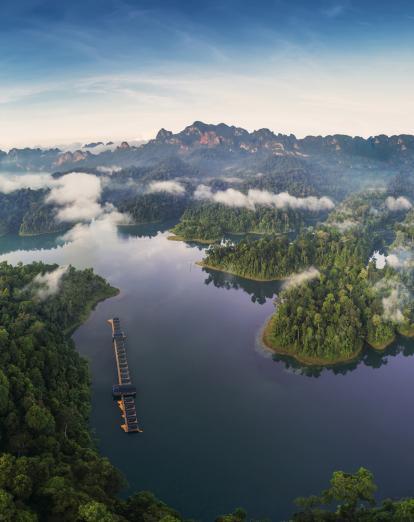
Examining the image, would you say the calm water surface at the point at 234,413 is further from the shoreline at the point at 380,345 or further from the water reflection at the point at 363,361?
the shoreline at the point at 380,345

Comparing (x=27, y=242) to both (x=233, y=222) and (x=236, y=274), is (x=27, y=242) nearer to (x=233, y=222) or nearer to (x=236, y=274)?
(x=233, y=222)

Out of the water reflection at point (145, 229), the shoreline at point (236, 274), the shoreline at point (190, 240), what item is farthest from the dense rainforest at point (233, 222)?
the shoreline at point (236, 274)

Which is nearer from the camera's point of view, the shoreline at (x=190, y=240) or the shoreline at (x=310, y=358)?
the shoreline at (x=310, y=358)

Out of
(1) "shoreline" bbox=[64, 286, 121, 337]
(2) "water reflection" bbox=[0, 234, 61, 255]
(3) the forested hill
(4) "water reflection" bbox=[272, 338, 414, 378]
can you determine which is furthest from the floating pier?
(2) "water reflection" bbox=[0, 234, 61, 255]

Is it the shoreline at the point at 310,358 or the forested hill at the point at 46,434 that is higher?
the forested hill at the point at 46,434

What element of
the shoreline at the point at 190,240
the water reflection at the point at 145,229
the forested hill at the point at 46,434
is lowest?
the forested hill at the point at 46,434

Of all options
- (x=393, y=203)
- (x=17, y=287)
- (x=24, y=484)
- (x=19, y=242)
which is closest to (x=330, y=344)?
(x=24, y=484)

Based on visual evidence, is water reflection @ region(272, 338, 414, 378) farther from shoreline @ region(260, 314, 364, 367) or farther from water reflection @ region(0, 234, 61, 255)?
water reflection @ region(0, 234, 61, 255)

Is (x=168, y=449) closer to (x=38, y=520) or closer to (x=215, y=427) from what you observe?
(x=215, y=427)
